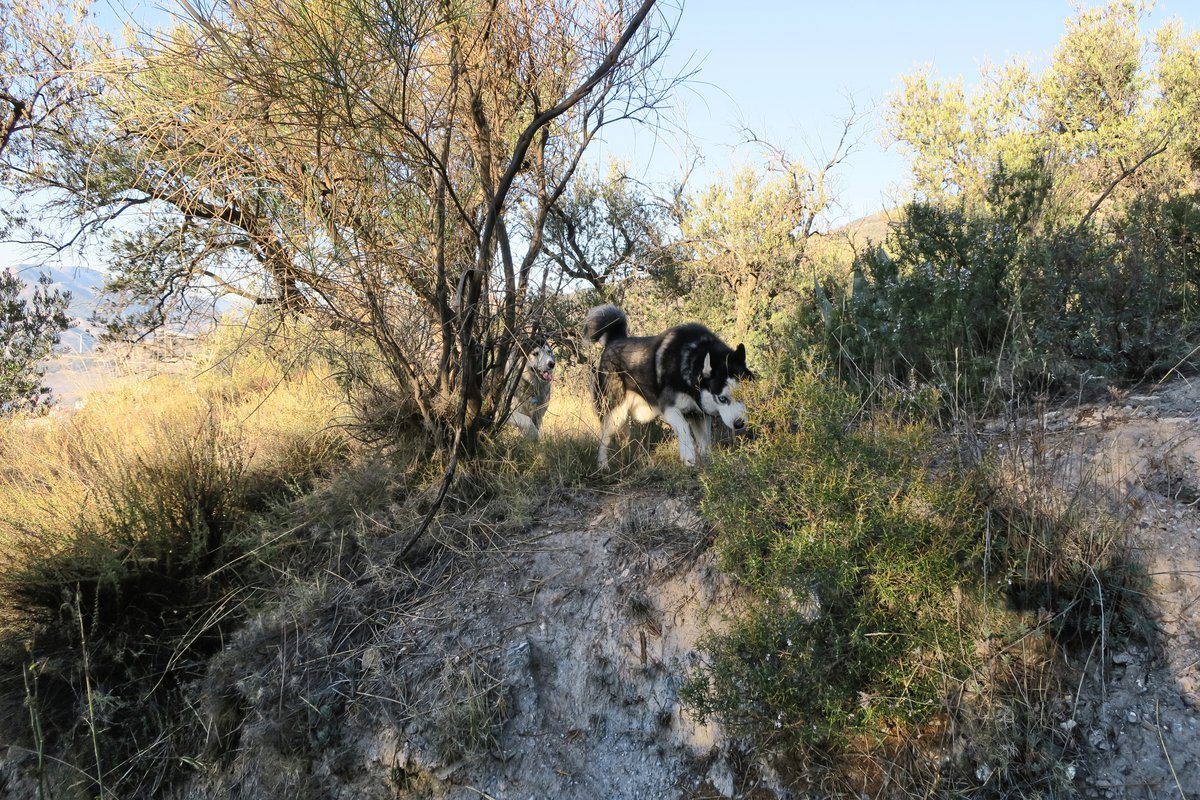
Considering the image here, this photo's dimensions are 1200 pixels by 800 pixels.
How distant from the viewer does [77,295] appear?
9766 mm

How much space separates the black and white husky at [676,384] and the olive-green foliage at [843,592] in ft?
5.44

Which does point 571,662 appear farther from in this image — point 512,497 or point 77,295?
point 77,295

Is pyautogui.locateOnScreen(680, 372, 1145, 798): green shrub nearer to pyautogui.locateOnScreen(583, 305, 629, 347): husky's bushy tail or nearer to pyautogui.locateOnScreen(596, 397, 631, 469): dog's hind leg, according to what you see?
pyautogui.locateOnScreen(596, 397, 631, 469): dog's hind leg

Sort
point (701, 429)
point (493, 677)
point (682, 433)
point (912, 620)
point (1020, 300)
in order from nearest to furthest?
1. point (912, 620)
2. point (493, 677)
3. point (1020, 300)
4. point (682, 433)
5. point (701, 429)

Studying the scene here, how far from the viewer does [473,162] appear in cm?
543

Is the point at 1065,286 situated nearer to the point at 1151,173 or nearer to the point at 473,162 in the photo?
the point at 473,162

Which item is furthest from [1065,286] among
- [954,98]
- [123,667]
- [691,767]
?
[954,98]

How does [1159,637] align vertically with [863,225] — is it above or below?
below

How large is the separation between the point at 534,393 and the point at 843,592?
12.1ft

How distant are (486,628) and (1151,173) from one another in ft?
33.8

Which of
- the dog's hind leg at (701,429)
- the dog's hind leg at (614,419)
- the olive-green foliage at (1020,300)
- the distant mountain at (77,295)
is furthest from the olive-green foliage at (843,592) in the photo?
the distant mountain at (77,295)

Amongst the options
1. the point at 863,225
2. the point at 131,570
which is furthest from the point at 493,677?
the point at 863,225

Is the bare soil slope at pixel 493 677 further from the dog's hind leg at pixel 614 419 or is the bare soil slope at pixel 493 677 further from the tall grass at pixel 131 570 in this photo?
the dog's hind leg at pixel 614 419

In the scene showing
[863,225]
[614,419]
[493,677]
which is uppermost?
[863,225]
